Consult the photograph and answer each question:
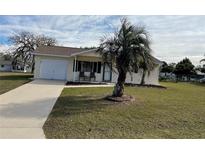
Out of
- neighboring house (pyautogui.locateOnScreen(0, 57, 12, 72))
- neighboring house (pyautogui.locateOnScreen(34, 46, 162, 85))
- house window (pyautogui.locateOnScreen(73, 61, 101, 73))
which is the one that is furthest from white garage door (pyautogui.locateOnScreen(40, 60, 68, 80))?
neighboring house (pyautogui.locateOnScreen(0, 57, 12, 72))

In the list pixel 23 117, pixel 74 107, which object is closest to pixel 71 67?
pixel 74 107

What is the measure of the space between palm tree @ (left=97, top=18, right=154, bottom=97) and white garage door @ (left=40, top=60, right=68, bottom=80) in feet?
40.5

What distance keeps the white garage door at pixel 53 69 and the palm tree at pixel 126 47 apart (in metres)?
12.4

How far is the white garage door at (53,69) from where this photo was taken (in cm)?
2402

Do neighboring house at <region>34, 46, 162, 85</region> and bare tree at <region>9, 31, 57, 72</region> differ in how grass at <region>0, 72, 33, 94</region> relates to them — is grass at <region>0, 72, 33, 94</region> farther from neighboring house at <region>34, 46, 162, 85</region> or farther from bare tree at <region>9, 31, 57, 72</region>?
bare tree at <region>9, 31, 57, 72</region>

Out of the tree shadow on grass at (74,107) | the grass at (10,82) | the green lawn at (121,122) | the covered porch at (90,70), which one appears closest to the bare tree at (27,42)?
the grass at (10,82)

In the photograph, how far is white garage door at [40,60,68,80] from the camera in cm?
2402

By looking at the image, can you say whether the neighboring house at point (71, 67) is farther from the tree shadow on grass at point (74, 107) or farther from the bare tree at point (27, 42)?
the bare tree at point (27, 42)

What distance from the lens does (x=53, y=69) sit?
24141 mm

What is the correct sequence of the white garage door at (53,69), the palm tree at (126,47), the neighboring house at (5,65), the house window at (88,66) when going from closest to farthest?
the palm tree at (126,47), the white garage door at (53,69), the house window at (88,66), the neighboring house at (5,65)

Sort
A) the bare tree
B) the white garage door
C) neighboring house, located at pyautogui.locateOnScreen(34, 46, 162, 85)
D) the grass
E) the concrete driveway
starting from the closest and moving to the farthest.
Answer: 1. the concrete driveway
2. the grass
3. neighboring house, located at pyautogui.locateOnScreen(34, 46, 162, 85)
4. the white garage door
5. the bare tree
